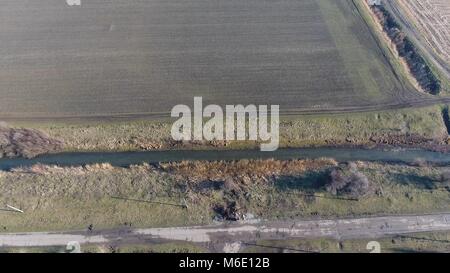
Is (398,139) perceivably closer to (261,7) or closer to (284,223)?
(284,223)

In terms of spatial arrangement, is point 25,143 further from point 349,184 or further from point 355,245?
point 355,245

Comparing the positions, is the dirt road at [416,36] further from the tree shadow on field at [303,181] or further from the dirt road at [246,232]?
the tree shadow on field at [303,181]

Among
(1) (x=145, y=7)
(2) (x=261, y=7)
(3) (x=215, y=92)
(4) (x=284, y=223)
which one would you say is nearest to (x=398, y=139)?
(4) (x=284, y=223)

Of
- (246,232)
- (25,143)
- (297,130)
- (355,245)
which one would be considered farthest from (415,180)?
(25,143)

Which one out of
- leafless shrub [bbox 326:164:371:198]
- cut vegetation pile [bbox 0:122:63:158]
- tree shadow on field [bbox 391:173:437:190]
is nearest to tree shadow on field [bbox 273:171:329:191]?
leafless shrub [bbox 326:164:371:198]

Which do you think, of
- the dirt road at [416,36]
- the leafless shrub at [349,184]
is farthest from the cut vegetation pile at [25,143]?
the dirt road at [416,36]

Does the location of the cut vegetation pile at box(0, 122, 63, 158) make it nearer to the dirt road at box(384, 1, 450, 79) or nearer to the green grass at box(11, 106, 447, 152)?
the green grass at box(11, 106, 447, 152)
